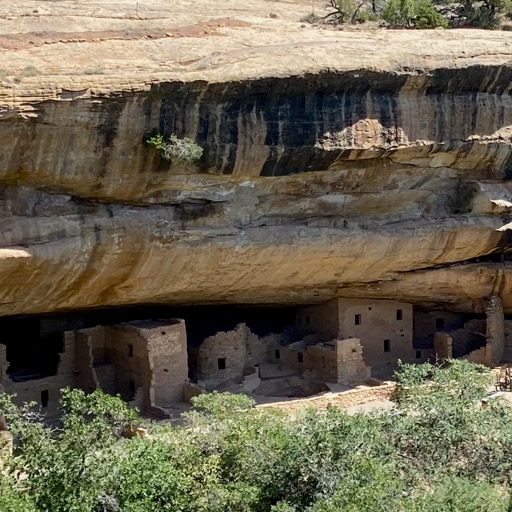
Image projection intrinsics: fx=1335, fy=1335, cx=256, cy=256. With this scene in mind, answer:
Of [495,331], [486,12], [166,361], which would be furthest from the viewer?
[486,12]

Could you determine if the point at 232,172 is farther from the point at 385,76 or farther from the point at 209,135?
the point at 385,76

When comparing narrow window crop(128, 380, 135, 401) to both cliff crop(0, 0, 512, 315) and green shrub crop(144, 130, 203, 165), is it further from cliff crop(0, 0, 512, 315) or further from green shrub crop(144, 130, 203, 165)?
green shrub crop(144, 130, 203, 165)

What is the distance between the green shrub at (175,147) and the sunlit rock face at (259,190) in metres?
0.15

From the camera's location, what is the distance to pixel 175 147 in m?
17.8

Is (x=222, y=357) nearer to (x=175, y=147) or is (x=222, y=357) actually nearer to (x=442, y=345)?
(x=442, y=345)

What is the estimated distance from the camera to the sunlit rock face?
17469 mm

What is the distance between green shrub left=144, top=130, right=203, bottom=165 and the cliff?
0.14 metres

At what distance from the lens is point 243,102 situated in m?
18.2

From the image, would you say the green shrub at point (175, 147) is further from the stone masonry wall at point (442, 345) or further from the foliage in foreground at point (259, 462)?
the stone masonry wall at point (442, 345)

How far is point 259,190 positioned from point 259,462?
4941 millimetres

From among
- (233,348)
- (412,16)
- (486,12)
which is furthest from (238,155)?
(486,12)

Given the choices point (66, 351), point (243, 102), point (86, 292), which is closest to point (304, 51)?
point (243, 102)

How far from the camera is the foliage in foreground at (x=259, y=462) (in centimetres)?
1499

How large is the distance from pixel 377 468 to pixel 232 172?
17.2 ft
